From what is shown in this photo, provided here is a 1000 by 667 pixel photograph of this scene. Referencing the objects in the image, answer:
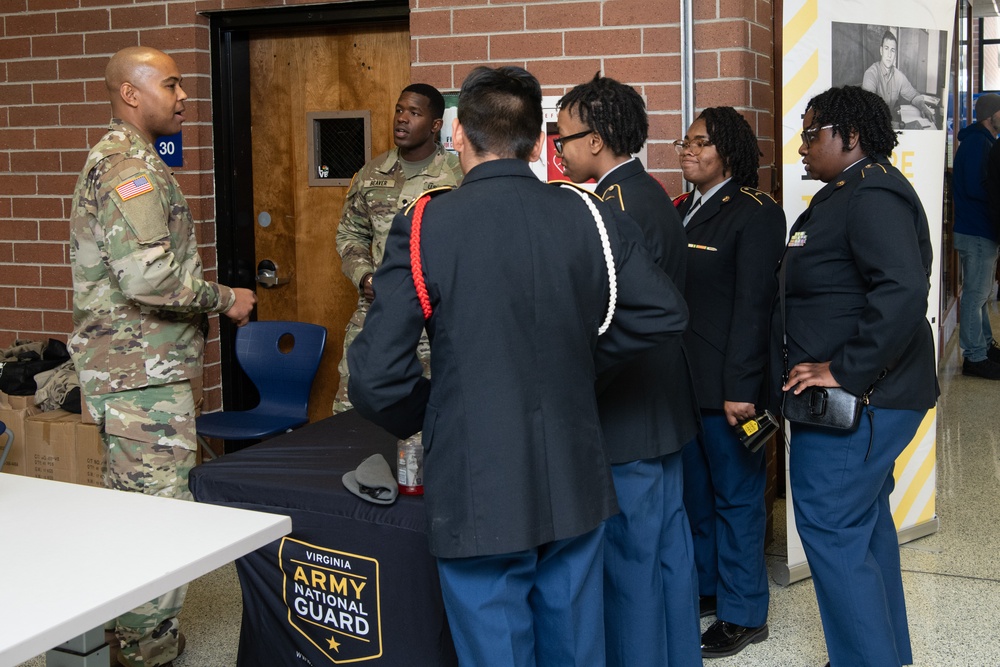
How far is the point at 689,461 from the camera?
3283 mm

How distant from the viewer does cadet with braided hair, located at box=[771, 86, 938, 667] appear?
2.39m

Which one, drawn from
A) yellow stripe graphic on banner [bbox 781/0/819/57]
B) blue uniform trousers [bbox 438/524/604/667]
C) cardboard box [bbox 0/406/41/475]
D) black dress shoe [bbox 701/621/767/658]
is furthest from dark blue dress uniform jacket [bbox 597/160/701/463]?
cardboard box [bbox 0/406/41/475]

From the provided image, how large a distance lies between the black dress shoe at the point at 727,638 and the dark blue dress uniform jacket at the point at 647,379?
835 mm

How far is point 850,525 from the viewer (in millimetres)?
2506

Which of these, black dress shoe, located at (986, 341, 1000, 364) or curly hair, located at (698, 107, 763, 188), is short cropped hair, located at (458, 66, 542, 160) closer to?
curly hair, located at (698, 107, 763, 188)

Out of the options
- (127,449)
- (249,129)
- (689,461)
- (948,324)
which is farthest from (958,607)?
(948,324)

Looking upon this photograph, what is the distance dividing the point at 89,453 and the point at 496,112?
287 centimetres

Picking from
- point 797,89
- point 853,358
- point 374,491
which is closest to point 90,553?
point 374,491

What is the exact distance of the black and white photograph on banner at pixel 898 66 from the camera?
135 inches

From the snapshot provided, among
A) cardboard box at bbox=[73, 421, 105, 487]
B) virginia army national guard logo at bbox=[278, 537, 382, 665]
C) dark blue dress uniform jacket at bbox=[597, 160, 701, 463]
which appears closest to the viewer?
virginia army national guard logo at bbox=[278, 537, 382, 665]

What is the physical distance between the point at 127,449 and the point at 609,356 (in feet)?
Result: 4.95

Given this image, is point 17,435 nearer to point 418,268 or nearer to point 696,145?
point 696,145

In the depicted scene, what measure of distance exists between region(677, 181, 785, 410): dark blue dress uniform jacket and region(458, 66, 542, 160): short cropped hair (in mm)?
1269

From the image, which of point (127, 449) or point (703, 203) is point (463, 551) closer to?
point (127, 449)
